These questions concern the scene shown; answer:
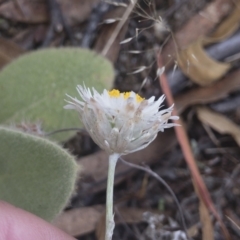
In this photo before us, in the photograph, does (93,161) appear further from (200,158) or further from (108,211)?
(108,211)

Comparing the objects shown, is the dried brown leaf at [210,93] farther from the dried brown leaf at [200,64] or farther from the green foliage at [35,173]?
the green foliage at [35,173]

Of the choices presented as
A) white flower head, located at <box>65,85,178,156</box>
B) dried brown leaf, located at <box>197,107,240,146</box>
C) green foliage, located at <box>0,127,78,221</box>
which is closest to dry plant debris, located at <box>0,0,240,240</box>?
dried brown leaf, located at <box>197,107,240,146</box>

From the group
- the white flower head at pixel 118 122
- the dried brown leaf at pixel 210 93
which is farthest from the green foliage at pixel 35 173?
the dried brown leaf at pixel 210 93

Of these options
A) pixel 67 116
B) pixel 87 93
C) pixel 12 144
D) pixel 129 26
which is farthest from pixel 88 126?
pixel 129 26

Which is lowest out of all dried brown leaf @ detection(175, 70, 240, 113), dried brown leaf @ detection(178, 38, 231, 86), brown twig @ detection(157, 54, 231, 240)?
brown twig @ detection(157, 54, 231, 240)

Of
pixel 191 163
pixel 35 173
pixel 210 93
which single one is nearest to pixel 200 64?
pixel 210 93

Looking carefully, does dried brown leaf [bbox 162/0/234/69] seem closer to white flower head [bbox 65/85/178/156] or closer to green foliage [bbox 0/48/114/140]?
green foliage [bbox 0/48/114/140]

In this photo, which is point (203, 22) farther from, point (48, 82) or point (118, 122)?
point (118, 122)
